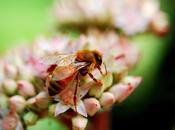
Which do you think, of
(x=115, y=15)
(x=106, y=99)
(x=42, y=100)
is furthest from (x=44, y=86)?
(x=115, y=15)

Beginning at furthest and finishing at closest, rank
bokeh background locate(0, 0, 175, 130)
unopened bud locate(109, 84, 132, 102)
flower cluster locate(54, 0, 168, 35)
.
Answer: bokeh background locate(0, 0, 175, 130) < flower cluster locate(54, 0, 168, 35) < unopened bud locate(109, 84, 132, 102)

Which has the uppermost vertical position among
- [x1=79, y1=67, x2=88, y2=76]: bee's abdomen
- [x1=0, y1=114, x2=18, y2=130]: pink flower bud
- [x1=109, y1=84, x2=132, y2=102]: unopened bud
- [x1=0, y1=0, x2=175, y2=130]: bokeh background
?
[x1=79, y1=67, x2=88, y2=76]: bee's abdomen

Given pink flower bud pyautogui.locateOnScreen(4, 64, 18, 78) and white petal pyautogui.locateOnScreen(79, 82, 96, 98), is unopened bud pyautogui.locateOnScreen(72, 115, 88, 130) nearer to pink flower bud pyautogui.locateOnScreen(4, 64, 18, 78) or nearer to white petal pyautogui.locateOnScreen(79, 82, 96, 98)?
white petal pyautogui.locateOnScreen(79, 82, 96, 98)

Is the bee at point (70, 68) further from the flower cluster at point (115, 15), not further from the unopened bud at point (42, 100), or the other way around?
the flower cluster at point (115, 15)

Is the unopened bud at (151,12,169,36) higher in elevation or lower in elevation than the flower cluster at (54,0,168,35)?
lower

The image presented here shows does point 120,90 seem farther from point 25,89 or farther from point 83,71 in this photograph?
point 25,89

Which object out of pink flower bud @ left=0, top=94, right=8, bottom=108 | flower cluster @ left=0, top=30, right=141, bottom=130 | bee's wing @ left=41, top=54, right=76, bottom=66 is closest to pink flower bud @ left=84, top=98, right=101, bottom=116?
flower cluster @ left=0, top=30, right=141, bottom=130

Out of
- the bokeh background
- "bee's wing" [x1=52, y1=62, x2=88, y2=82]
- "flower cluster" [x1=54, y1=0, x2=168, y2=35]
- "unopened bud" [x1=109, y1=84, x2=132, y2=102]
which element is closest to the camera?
"bee's wing" [x1=52, y1=62, x2=88, y2=82]

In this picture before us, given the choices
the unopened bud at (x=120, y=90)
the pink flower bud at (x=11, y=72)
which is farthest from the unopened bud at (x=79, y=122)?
the pink flower bud at (x=11, y=72)
